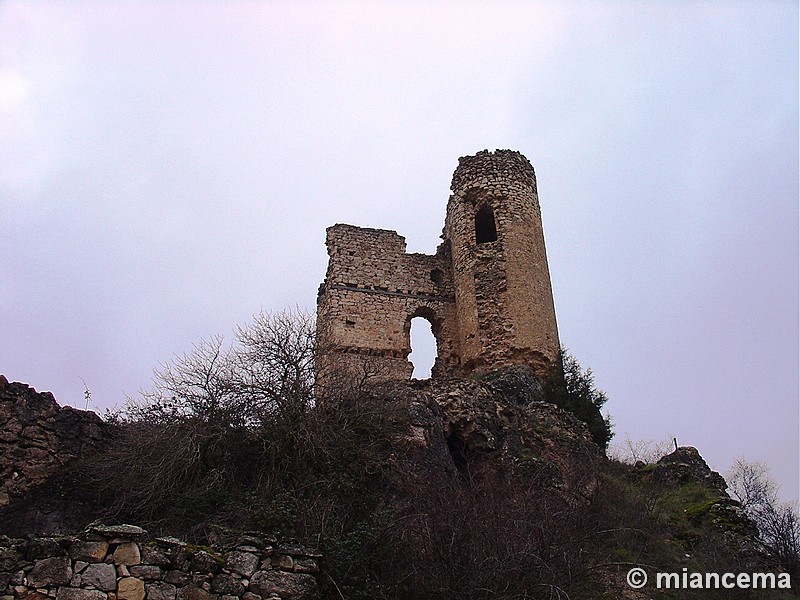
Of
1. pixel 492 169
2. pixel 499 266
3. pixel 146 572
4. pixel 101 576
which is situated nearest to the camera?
Result: pixel 101 576

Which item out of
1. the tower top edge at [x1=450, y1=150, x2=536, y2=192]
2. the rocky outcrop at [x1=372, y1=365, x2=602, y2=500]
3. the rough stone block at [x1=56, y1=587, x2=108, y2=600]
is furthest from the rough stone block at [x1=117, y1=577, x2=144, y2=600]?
the tower top edge at [x1=450, y1=150, x2=536, y2=192]

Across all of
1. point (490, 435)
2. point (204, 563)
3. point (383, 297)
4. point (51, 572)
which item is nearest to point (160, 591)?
point (204, 563)

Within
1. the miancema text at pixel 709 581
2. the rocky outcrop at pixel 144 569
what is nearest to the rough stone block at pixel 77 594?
the rocky outcrop at pixel 144 569

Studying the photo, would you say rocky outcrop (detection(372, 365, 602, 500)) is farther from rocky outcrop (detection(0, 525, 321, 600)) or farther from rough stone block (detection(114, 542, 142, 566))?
rough stone block (detection(114, 542, 142, 566))

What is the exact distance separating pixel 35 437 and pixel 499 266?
11.6 meters

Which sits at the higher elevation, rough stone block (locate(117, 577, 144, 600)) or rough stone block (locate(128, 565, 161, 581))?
rough stone block (locate(128, 565, 161, 581))

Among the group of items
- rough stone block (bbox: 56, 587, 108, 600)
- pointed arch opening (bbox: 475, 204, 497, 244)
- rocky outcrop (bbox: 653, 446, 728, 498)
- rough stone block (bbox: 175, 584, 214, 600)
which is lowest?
rough stone block (bbox: 175, 584, 214, 600)

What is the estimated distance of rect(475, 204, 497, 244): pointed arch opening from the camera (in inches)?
754

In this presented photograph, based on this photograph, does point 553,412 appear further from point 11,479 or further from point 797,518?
point 11,479

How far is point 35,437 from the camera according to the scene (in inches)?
337

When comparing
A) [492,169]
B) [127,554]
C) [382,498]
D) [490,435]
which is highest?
[492,169]

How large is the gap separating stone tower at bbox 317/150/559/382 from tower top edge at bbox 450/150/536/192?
0.10 ft

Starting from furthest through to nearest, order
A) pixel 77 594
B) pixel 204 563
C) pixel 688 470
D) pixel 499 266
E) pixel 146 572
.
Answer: pixel 499 266
pixel 688 470
pixel 204 563
pixel 146 572
pixel 77 594

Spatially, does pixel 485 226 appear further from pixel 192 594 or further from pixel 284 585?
pixel 192 594
